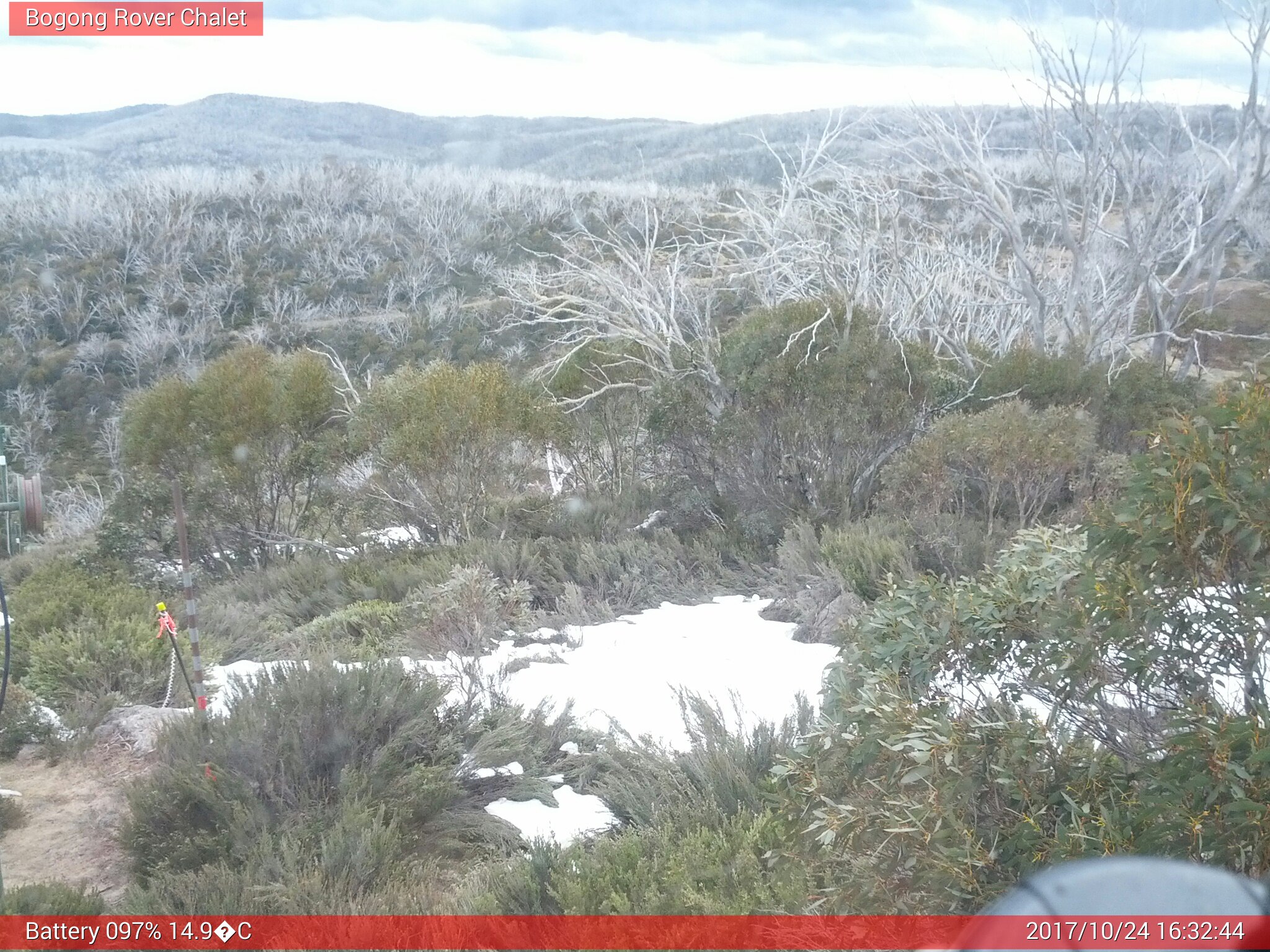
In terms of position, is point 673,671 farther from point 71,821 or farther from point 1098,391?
point 1098,391

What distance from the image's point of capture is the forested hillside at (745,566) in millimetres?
2406

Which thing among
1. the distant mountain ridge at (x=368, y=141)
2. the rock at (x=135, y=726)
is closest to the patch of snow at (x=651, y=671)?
the rock at (x=135, y=726)

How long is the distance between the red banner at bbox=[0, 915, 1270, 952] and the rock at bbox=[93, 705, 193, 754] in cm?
189

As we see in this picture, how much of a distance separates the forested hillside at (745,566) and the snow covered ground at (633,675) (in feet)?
0.32

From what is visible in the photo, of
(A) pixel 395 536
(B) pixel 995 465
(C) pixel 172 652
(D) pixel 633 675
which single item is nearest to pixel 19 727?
(C) pixel 172 652

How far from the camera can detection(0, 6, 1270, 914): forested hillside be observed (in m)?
2.41

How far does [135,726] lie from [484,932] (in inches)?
124

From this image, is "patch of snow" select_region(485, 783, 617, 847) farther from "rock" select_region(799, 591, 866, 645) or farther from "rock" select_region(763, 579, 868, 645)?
"rock" select_region(799, 591, 866, 645)

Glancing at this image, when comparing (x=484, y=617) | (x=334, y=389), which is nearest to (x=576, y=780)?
(x=484, y=617)

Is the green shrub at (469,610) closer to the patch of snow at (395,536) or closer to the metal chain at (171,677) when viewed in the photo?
the metal chain at (171,677)

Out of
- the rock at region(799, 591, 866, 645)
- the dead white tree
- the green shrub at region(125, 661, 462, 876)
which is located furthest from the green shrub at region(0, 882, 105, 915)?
the dead white tree

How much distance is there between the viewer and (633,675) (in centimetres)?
588

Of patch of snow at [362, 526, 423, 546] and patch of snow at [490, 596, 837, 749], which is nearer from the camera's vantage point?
patch of snow at [490, 596, 837, 749]

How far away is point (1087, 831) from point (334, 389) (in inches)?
379
